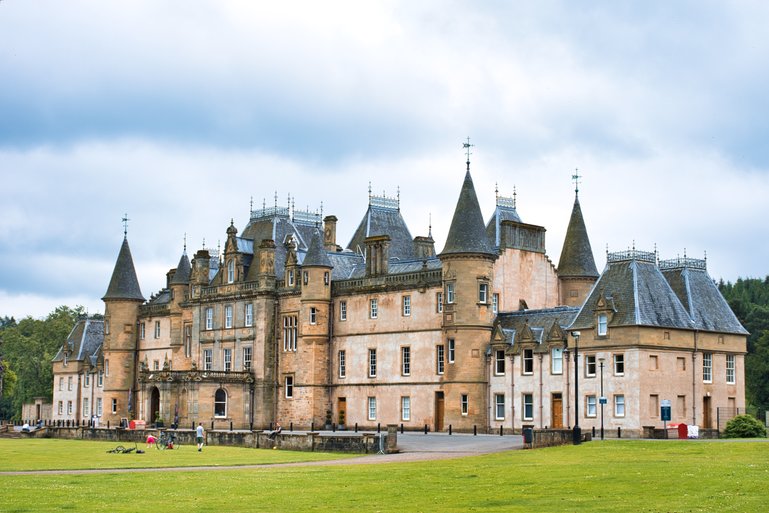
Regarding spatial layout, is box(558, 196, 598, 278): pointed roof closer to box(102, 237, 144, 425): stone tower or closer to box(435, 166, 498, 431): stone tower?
box(435, 166, 498, 431): stone tower

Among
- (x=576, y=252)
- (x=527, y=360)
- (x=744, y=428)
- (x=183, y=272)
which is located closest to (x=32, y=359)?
(x=183, y=272)

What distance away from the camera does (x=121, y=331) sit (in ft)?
340

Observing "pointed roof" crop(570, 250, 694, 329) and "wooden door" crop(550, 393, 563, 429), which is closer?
"pointed roof" crop(570, 250, 694, 329)

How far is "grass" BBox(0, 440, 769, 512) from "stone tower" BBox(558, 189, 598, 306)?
1255 inches

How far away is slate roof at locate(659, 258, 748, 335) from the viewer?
6719 centimetres

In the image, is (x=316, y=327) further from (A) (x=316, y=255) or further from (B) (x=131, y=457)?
(B) (x=131, y=457)

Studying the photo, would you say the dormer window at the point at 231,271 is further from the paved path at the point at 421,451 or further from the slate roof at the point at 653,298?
the slate roof at the point at 653,298

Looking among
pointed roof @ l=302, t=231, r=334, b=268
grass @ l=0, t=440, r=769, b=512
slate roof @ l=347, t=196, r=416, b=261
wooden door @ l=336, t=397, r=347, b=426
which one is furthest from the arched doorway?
grass @ l=0, t=440, r=769, b=512

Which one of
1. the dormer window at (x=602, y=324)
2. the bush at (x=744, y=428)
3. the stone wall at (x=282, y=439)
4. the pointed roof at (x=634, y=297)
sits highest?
the pointed roof at (x=634, y=297)

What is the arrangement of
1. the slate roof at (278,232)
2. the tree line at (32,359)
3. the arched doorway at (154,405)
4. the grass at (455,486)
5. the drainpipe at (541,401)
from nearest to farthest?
the grass at (455,486)
the drainpipe at (541,401)
the slate roof at (278,232)
the arched doorway at (154,405)
the tree line at (32,359)

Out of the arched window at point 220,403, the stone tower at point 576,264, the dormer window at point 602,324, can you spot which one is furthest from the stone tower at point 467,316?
the arched window at point 220,403

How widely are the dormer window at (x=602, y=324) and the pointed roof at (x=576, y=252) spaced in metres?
14.6

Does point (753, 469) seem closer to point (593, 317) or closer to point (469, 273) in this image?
point (593, 317)

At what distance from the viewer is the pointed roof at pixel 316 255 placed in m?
83.3
